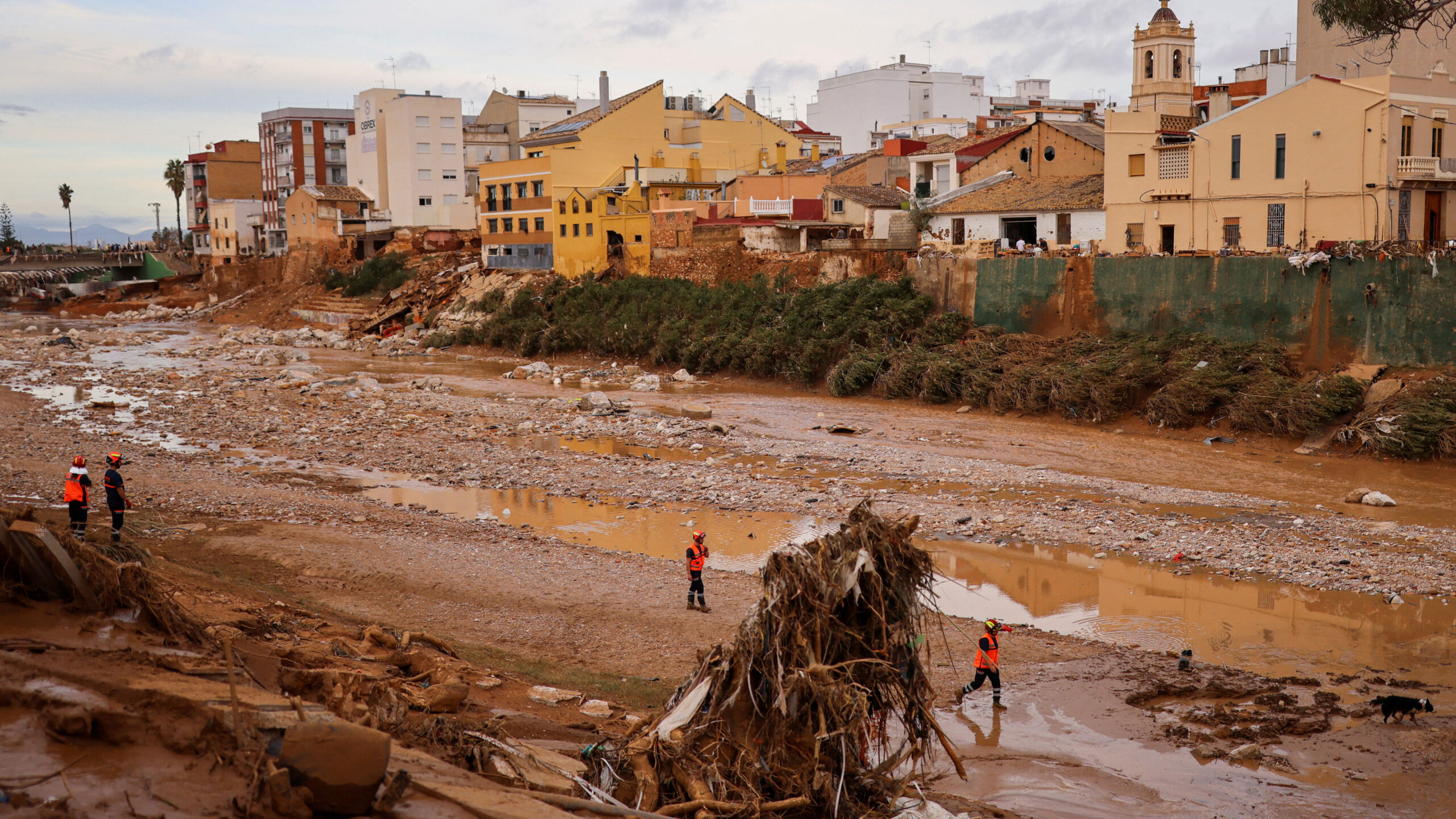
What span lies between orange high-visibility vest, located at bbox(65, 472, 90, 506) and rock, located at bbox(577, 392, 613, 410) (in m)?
18.2

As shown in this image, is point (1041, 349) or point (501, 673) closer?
point (501, 673)

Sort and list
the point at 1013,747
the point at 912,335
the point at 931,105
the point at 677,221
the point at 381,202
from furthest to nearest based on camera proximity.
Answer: the point at 931,105 → the point at 381,202 → the point at 677,221 → the point at 912,335 → the point at 1013,747

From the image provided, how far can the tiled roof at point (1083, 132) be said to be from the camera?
39.7 metres

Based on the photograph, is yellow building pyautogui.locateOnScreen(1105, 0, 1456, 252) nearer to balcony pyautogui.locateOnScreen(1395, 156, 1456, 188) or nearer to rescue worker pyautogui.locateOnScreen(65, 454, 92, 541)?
balcony pyautogui.locateOnScreen(1395, 156, 1456, 188)

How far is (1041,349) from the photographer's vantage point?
33125 mm

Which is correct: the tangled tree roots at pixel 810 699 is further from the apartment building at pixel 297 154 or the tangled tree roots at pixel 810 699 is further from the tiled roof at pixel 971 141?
the apartment building at pixel 297 154

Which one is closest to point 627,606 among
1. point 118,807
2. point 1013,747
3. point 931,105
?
point 1013,747

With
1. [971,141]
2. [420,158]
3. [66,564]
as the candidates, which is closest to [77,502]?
[66,564]

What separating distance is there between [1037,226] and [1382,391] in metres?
14.5

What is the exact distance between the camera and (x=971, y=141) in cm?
4734

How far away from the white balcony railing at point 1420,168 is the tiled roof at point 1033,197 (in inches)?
368

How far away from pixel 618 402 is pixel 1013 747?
81.5 feet

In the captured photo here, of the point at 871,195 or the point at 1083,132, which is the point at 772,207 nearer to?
the point at 871,195

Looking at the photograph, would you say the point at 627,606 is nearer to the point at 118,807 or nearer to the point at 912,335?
the point at 118,807
